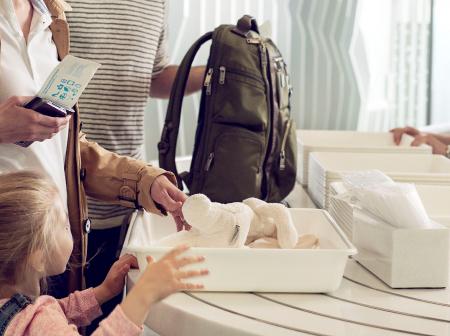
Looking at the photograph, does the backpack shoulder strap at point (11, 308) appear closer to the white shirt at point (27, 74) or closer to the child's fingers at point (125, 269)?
the child's fingers at point (125, 269)

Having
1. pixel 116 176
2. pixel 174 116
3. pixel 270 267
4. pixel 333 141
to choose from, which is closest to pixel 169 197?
pixel 116 176

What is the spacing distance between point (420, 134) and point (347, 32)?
35.6 inches

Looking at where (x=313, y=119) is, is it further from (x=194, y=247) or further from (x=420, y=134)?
(x=194, y=247)

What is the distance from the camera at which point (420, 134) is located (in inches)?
93.2

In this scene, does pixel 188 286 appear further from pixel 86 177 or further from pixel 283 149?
pixel 283 149

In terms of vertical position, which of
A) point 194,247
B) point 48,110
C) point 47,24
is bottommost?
point 194,247

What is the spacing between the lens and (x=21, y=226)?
1119 millimetres

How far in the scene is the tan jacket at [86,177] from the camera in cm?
147

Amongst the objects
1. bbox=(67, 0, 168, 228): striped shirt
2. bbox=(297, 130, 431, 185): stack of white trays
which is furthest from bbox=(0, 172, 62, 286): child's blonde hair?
bbox=(297, 130, 431, 185): stack of white trays

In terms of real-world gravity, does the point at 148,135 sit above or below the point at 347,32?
below

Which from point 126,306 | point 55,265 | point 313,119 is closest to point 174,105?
point 55,265

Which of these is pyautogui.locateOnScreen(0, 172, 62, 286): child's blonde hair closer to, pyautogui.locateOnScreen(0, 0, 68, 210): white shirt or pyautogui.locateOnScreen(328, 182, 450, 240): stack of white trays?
pyautogui.locateOnScreen(0, 0, 68, 210): white shirt

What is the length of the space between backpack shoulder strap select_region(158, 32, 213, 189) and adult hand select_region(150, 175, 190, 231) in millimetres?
502

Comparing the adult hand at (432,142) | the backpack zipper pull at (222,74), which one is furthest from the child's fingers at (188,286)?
the adult hand at (432,142)
